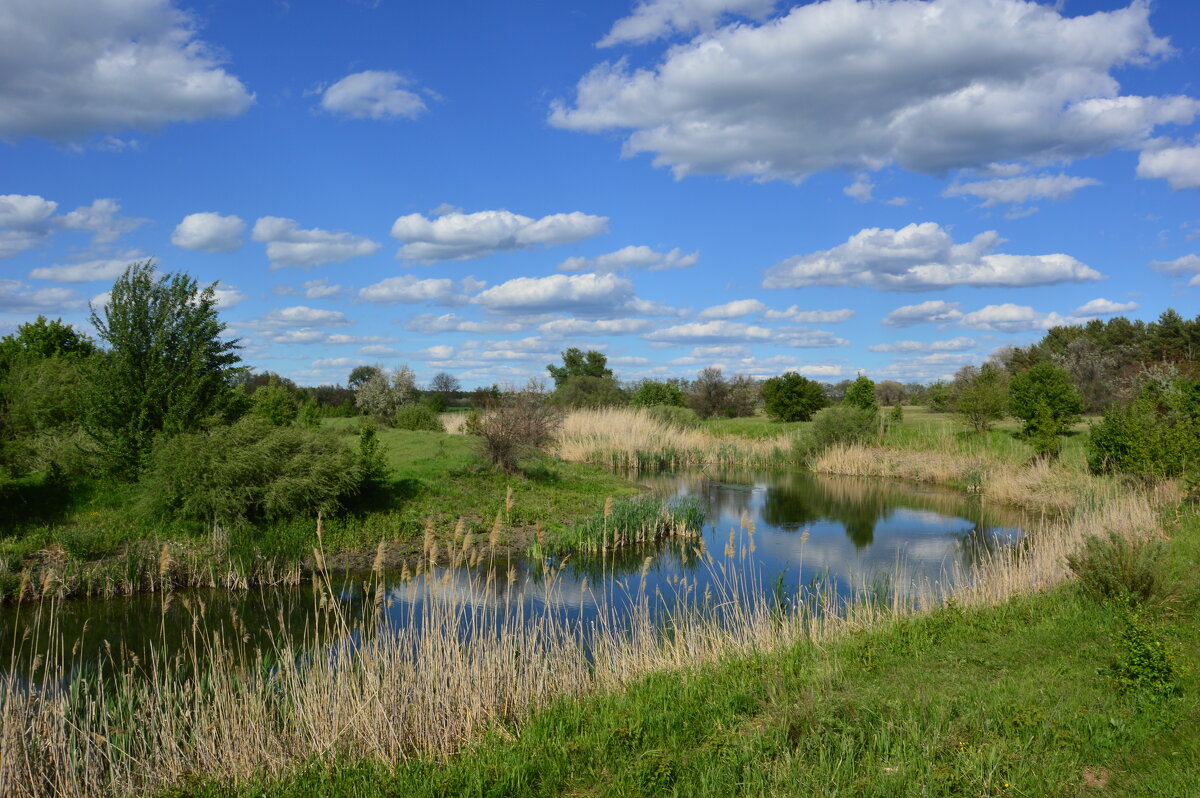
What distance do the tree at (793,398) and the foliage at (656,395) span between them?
5.56 meters

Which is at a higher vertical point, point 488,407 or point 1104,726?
point 488,407

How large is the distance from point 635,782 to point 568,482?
16.5 metres

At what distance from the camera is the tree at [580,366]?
51.5 metres

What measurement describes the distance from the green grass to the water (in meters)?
1.31

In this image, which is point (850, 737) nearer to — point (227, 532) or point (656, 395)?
point (227, 532)

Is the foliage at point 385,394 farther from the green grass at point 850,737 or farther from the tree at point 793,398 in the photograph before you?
the green grass at point 850,737

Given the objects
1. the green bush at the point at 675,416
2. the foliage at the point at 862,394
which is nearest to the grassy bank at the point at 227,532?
the green bush at the point at 675,416

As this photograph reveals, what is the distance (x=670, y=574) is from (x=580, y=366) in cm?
3885

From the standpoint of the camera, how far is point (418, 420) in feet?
105

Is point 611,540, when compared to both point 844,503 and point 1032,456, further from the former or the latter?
point 1032,456

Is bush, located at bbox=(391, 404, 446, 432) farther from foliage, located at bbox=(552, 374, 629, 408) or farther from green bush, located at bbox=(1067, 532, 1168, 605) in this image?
green bush, located at bbox=(1067, 532, 1168, 605)

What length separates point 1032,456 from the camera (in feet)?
74.8

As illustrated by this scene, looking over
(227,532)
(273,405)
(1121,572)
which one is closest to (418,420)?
(273,405)

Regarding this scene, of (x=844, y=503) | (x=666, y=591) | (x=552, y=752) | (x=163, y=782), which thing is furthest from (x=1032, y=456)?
(x=163, y=782)
